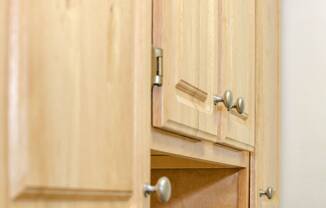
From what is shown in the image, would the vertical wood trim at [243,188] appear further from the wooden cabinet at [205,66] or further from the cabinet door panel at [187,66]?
the cabinet door panel at [187,66]

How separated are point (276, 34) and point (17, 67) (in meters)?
1.26

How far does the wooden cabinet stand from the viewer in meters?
0.72

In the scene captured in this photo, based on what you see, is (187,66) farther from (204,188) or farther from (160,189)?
(204,188)

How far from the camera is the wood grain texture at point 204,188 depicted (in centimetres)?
124

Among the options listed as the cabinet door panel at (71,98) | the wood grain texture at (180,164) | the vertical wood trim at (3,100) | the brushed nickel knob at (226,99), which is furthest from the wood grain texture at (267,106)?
the vertical wood trim at (3,100)

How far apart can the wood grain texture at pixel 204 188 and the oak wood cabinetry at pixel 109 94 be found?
0.26 ft

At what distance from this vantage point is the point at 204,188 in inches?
48.9

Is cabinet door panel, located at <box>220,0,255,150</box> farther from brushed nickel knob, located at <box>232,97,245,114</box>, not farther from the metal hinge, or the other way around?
the metal hinge

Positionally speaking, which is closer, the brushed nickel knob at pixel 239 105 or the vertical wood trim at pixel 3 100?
the vertical wood trim at pixel 3 100

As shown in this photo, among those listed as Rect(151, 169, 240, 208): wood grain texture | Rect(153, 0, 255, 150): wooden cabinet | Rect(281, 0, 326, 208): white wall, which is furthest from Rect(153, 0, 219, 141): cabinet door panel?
Rect(281, 0, 326, 208): white wall

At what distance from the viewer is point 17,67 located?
41 centimetres

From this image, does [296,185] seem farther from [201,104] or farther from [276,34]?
A: [201,104]

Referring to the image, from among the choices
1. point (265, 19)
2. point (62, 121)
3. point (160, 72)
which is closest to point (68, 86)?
point (62, 121)

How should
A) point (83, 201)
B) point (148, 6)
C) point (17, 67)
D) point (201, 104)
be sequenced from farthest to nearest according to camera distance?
point (201, 104)
point (148, 6)
point (83, 201)
point (17, 67)
